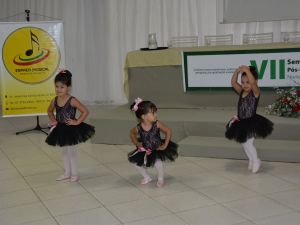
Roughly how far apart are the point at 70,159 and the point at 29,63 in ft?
8.42

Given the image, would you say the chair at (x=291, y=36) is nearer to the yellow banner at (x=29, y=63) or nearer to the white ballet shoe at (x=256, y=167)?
the white ballet shoe at (x=256, y=167)

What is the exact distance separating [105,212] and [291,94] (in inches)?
110

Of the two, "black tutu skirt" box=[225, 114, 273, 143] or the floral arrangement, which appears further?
the floral arrangement

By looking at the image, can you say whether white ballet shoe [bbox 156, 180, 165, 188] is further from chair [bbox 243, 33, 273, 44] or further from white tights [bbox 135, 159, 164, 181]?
chair [bbox 243, 33, 273, 44]

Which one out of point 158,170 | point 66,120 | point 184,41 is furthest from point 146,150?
point 184,41

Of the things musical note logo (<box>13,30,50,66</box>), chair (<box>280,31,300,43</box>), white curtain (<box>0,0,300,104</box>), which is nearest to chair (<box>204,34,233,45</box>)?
white curtain (<box>0,0,300,104</box>)

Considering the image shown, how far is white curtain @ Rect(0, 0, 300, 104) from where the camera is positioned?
322 inches

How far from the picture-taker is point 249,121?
447cm

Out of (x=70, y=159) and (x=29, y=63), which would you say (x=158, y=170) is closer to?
(x=70, y=159)

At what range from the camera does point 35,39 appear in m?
6.55

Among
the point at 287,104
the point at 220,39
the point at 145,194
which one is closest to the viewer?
the point at 145,194

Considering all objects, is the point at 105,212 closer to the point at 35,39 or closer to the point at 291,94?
the point at 291,94

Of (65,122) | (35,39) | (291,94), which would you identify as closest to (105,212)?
(65,122)

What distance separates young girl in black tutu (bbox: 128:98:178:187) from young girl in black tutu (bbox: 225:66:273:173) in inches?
27.4
